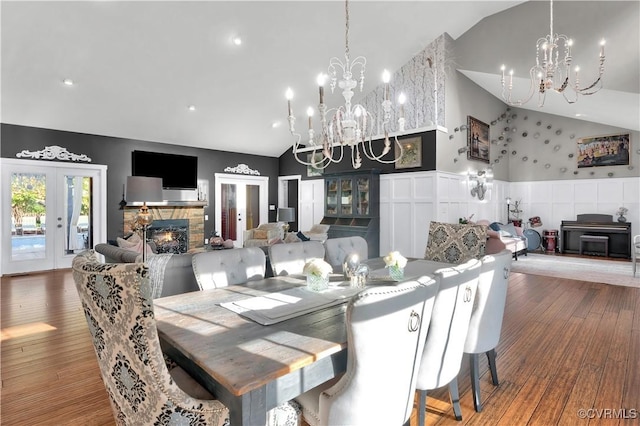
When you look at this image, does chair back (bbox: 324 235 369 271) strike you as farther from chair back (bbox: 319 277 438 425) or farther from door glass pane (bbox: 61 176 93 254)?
door glass pane (bbox: 61 176 93 254)

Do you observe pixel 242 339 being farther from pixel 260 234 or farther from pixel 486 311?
pixel 260 234

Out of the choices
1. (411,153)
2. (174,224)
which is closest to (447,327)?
(411,153)

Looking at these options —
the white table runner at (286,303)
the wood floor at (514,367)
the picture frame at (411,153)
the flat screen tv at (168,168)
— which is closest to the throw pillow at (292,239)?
the wood floor at (514,367)

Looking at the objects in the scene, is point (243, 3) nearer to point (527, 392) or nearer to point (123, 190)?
point (123, 190)

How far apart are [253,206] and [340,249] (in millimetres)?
6389

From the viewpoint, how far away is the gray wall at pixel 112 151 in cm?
577

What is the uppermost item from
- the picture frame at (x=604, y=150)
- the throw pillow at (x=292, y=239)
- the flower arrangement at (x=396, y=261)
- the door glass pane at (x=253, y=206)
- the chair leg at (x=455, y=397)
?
the picture frame at (x=604, y=150)

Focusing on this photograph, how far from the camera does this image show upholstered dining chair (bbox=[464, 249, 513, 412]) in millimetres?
1961

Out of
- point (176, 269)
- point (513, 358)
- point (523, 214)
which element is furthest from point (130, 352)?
point (523, 214)

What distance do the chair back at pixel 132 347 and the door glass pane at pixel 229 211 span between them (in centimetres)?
745

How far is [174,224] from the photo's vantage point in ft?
23.9

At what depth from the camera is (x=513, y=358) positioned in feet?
8.99

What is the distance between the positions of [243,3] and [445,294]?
15.0 ft

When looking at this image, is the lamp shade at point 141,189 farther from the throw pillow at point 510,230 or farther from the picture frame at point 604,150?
the picture frame at point 604,150
